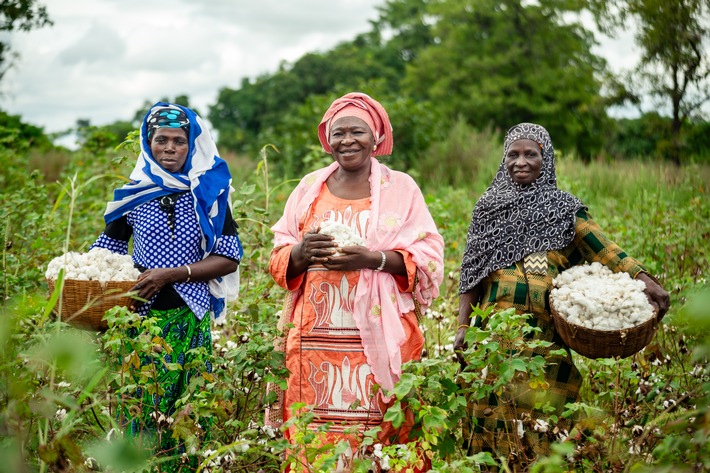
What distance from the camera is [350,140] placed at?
3.52m

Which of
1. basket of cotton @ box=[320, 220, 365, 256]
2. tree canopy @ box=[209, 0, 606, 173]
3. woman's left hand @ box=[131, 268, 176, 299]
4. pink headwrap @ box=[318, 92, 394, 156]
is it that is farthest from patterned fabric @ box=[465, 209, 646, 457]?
tree canopy @ box=[209, 0, 606, 173]

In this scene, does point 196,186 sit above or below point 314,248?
above

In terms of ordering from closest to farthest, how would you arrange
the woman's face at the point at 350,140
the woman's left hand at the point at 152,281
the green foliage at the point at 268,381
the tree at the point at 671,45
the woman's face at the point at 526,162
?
1. the green foliage at the point at 268,381
2. the woman's left hand at the point at 152,281
3. the woman's face at the point at 350,140
4. the woman's face at the point at 526,162
5. the tree at the point at 671,45

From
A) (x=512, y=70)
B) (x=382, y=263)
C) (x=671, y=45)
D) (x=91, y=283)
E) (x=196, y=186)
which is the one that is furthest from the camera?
(x=512, y=70)

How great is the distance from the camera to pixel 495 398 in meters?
3.53

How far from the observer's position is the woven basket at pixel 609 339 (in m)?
3.07

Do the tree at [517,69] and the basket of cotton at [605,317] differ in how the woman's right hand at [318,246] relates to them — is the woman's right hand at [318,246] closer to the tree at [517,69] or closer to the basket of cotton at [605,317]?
the basket of cotton at [605,317]

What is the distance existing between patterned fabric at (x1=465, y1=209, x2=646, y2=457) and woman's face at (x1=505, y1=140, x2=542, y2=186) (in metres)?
0.29

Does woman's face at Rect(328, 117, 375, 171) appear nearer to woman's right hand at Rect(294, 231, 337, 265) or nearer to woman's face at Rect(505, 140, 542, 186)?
woman's right hand at Rect(294, 231, 337, 265)

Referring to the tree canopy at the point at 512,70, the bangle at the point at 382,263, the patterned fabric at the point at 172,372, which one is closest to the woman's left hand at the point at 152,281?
the patterned fabric at the point at 172,372

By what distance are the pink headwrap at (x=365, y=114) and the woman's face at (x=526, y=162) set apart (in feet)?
1.95

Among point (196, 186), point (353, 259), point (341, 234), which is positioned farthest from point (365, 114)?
point (196, 186)

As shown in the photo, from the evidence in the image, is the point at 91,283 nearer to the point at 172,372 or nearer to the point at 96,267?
the point at 96,267

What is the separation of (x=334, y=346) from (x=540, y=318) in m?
0.92
